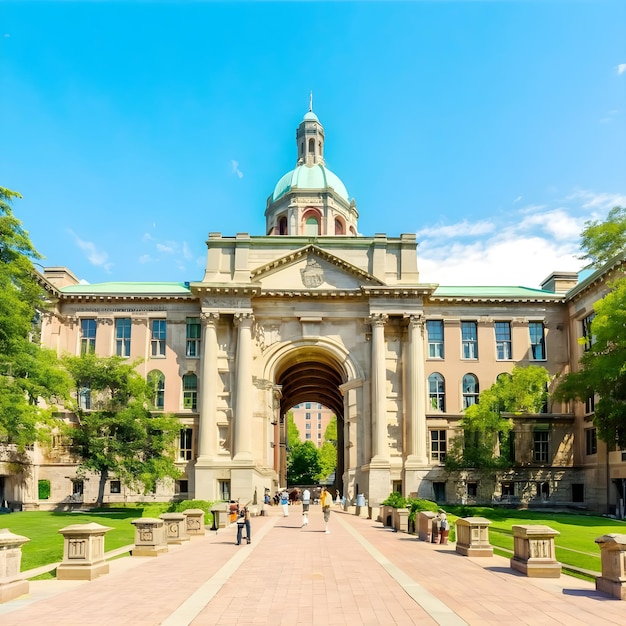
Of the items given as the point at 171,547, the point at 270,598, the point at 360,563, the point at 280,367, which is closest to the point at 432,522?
the point at 360,563

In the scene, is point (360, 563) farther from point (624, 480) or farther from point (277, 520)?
point (624, 480)

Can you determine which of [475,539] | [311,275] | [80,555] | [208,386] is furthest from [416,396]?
[80,555]

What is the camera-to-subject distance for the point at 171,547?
25.1 meters

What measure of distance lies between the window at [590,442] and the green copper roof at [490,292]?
420 inches

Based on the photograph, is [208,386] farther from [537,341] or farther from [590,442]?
[590,442]

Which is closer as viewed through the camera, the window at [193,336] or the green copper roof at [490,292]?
the window at [193,336]

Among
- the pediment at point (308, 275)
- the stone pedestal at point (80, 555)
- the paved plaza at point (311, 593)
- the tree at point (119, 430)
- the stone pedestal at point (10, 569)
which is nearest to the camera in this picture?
the paved plaza at point (311, 593)

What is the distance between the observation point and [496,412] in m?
49.6

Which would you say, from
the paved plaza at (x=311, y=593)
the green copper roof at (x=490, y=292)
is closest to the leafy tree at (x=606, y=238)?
the green copper roof at (x=490, y=292)

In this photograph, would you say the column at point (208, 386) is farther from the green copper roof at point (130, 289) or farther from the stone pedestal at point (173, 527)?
the stone pedestal at point (173, 527)

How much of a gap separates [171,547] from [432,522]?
989 cm

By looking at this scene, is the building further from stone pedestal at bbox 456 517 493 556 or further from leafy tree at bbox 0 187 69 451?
stone pedestal at bbox 456 517 493 556

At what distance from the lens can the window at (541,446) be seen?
53.6 metres

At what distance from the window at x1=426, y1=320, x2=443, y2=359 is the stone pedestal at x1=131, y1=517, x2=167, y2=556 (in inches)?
1386
